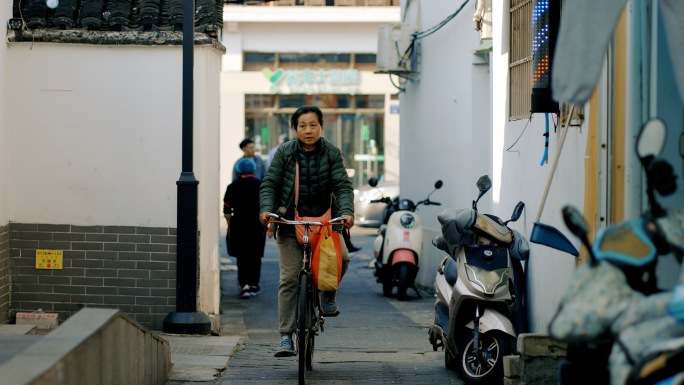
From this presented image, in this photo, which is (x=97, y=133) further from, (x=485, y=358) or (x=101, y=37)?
(x=485, y=358)

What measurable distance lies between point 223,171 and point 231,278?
1727 cm

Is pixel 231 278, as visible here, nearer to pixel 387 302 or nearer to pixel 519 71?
pixel 387 302

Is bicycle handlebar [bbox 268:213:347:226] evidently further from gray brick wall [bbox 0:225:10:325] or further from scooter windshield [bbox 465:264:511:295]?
gray brick wall [bbox 0:225:10:325]

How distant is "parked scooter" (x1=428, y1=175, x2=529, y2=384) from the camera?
7.69 meters

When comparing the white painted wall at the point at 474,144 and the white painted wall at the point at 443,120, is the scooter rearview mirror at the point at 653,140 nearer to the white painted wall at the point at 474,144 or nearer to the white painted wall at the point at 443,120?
the white painted wall at the point at 474,144

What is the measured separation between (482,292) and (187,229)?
2.96 m

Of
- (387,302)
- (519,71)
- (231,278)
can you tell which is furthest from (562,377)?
(231,278)

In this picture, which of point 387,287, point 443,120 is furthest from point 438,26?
point 387,287

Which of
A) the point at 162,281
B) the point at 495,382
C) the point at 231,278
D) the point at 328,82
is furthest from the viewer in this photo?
the point at 328,82

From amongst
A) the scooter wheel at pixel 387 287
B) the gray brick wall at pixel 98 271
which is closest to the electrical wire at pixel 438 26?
the scooter wheel at pixel 387 287

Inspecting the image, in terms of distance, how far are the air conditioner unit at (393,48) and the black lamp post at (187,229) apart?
696 centimetres

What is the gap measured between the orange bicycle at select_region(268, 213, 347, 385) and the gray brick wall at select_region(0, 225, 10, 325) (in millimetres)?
3044

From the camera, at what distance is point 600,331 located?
399 cm

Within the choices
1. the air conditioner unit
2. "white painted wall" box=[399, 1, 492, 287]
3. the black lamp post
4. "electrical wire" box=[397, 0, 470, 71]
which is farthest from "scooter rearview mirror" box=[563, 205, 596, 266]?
the air conditioner unit
